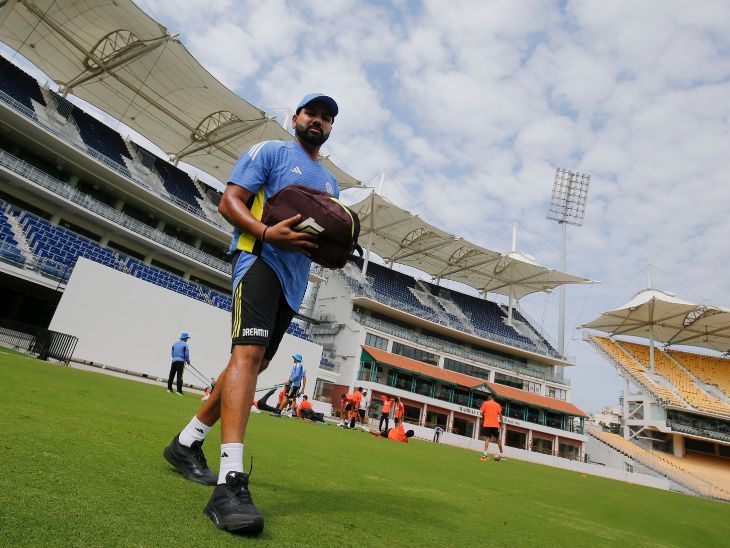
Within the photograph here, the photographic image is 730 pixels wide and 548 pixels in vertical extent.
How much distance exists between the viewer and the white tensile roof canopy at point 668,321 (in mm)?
35438

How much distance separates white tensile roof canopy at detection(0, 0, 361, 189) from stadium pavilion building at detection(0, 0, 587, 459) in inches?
3.5

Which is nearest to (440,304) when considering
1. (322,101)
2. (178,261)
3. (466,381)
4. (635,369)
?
(466,381)

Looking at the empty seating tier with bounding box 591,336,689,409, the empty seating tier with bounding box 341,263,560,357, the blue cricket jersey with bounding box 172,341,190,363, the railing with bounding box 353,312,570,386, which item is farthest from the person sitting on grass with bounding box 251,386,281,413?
the empty seating tier with bounding box 591,336,689,409

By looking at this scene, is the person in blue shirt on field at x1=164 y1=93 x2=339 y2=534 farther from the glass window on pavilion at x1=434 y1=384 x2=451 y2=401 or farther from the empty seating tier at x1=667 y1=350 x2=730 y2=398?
the empty seating tier at x1=667 y1=350 x2=730 y2=398

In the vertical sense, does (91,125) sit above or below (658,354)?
above

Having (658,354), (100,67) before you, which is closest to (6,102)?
(100,67)

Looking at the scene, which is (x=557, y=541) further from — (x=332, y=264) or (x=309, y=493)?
(x=332, y=264)

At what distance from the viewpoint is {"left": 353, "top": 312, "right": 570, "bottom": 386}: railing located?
1300 inches

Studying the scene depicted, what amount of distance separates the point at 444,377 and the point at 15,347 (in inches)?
1025

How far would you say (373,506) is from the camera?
2.33 meters

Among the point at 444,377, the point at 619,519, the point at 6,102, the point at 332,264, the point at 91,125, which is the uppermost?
the point at 91,125

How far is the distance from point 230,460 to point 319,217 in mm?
1133

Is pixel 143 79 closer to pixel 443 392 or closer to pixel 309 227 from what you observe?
pixel 309 227

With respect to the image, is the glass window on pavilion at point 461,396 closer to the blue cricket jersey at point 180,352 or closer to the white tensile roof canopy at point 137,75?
the white tensile roof canopy at point 137,75
